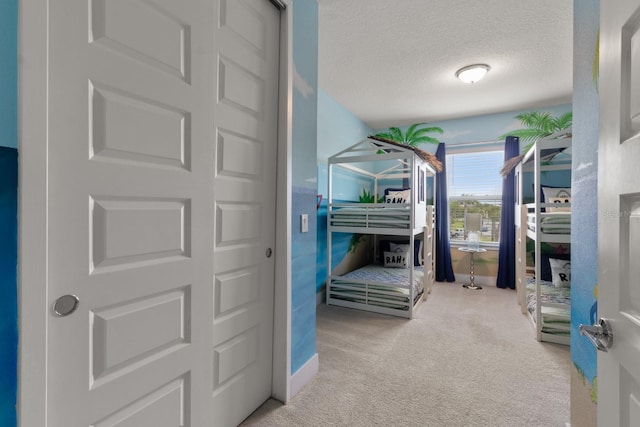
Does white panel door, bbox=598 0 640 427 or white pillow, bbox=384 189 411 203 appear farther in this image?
white pillow, bbox=384 189 411 203

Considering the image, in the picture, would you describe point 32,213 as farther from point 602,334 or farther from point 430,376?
point 430,376

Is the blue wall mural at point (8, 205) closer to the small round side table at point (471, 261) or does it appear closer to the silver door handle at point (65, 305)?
the silver door handle at point (65, 305)

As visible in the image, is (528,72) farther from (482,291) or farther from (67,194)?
(67,194)

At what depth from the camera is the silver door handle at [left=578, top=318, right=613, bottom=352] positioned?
2.42ft

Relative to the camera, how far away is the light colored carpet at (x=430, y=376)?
64.2 inches

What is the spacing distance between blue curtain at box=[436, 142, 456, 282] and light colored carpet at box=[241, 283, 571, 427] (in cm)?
152

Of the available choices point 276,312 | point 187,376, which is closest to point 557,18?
point 276,312

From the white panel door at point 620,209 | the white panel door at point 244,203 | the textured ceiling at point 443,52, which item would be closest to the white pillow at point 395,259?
the textured ceiling at point 443,52

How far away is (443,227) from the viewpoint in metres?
4.68

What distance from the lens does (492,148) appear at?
4473mm

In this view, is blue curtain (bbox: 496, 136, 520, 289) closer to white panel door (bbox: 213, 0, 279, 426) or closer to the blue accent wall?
white panel door (bbox: 213, 0, 279, 426)

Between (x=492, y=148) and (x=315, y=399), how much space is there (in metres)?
4.28

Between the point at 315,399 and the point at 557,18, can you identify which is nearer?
the point at 315,399

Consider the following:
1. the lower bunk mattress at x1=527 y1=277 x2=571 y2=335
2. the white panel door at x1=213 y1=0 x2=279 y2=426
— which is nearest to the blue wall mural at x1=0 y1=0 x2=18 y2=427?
the white panel door at x1=213 y1=0 x2=279 y2=426
